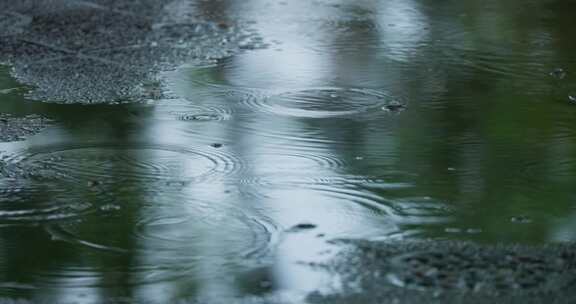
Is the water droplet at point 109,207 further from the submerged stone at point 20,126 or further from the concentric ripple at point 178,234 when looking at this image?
the submerged stone at point 20,126

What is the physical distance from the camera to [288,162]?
4.49 meters

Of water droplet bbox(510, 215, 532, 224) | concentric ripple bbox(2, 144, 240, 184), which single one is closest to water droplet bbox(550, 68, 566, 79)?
concentric ripple bbox(2, 144, 240, 184)

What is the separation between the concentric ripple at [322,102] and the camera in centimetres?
524

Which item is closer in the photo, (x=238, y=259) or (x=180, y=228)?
(x=238, y=259)

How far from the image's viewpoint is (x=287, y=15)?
800 cm

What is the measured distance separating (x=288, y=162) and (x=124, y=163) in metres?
0.60

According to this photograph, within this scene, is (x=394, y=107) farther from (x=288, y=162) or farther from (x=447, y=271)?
(x=447, y=271)

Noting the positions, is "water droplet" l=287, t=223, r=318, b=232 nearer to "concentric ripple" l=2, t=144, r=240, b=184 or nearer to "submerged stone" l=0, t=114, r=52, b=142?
"concentric ripple" l=2, t=144, r=240, b=184

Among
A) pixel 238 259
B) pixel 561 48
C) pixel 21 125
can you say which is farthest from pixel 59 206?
pixel 561 48

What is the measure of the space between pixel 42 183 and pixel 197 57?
2425 mm

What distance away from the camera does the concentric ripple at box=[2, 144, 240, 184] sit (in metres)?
4.35

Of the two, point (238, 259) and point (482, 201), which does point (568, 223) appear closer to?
point (482, 201)

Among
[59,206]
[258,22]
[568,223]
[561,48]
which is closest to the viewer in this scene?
[568,223]

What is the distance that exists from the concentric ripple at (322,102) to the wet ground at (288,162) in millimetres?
17
